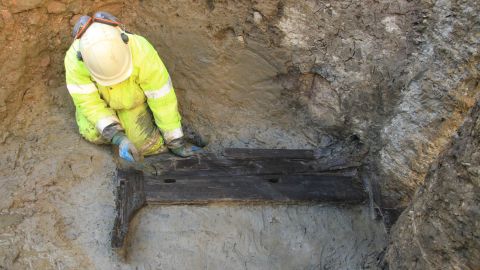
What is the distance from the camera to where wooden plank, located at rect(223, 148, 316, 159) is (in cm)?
330

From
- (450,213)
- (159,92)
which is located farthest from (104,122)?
(450,213)

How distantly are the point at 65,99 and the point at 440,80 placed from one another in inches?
94.0

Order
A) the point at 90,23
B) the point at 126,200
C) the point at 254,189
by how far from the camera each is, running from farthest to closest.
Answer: the point at 254,189 → the point at 126,200 → the point at 90,23

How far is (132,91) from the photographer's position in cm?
310

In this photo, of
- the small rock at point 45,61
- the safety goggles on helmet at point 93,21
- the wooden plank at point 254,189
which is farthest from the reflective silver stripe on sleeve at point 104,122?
the small rock at point 45,61

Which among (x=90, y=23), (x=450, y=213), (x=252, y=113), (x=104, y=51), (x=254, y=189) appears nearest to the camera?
(x=450, y=213)

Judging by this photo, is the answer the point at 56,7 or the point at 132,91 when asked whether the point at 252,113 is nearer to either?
the point at 132,91

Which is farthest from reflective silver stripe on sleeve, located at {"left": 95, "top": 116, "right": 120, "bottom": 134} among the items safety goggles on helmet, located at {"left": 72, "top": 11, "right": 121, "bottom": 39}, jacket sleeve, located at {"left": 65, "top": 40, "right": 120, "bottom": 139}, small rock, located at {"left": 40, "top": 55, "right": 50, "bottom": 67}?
small rock, located at {"left": 40, "top": 55, "right": 50, "bottom": 67}

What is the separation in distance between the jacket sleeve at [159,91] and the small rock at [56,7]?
2.01ft

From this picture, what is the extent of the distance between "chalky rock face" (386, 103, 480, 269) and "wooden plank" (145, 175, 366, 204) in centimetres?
86

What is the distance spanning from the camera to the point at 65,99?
3451mm

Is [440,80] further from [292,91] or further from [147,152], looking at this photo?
[147,152]

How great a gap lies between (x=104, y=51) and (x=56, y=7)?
0.73 m

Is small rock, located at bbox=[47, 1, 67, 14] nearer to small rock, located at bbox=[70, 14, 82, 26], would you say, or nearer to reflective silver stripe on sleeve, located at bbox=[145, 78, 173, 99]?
small rock, located at bbox=[70, 14, 82, 26]
